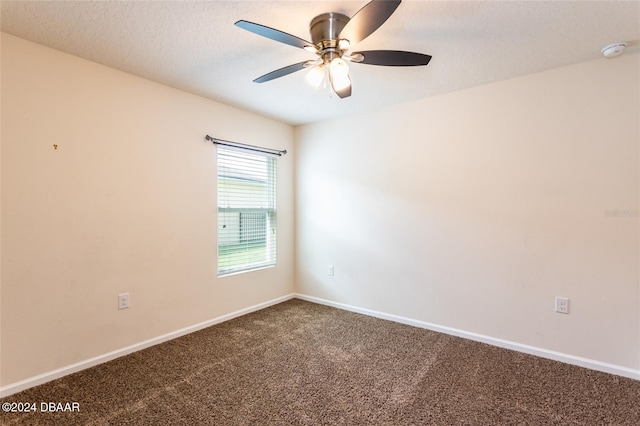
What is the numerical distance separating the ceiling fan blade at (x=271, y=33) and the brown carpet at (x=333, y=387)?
2.08 metres

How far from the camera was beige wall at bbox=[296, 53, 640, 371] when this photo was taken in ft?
7.39

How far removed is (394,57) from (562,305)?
7.44 ft

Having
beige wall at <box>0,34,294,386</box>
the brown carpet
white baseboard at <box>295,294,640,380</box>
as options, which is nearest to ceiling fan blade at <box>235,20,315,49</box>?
beige wall at <box>0,34,294,386</box>

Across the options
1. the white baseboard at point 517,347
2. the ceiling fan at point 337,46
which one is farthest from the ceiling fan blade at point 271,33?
the white baseboard at point 517,347

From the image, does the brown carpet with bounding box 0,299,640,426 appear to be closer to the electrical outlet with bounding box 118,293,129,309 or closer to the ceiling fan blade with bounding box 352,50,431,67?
the electrical outlet with bounding box 118,293,129,309

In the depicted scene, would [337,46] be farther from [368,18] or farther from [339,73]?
[368,18]

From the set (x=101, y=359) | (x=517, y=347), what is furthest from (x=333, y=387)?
(x=101, y=359)

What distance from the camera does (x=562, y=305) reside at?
7.99ft

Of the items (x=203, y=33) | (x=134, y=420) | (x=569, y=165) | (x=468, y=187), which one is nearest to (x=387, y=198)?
(x=468, y=187)

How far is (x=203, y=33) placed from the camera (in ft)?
6.40

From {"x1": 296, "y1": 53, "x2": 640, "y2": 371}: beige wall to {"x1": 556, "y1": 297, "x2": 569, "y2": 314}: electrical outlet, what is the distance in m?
0.03

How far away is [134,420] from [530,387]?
2.47m

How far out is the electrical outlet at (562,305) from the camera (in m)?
2.42

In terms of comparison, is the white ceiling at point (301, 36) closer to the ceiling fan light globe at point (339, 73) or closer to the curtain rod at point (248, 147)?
the ceiling fan light globe at point (339, 73)
